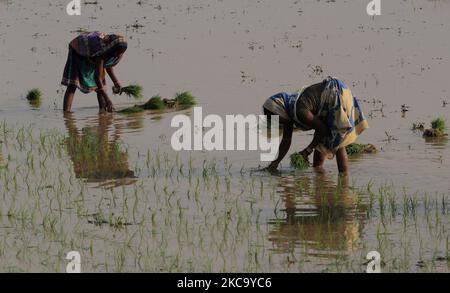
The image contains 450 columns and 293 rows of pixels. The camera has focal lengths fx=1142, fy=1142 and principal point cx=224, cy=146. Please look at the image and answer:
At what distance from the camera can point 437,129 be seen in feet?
37.4

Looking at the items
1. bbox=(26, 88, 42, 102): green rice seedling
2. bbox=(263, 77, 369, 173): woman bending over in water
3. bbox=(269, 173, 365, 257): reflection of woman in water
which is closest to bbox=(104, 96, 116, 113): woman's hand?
bbox=(26, 88, 42, 102): green rice seedling

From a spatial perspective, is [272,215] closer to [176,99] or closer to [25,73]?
[176,99]

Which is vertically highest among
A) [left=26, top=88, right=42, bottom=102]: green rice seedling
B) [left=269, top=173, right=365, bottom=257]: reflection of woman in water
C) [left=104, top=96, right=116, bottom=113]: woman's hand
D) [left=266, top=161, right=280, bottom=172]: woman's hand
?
[left=26, top=88, right=42, bottom=102]: green rice seedling

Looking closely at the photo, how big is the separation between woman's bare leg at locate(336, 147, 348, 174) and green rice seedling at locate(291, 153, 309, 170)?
0.28 m

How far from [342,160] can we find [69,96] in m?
4.47

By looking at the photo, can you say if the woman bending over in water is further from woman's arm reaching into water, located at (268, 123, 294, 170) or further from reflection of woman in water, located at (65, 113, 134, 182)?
reflection of woman in water, located at (65, 113, 134, 182)

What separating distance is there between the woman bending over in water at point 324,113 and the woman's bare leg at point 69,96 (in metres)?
4.14

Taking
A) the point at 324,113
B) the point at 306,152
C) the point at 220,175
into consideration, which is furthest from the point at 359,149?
the point at 220,175

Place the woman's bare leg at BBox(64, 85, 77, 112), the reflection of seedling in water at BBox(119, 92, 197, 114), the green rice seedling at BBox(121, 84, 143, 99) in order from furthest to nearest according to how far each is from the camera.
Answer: the green rice seedling at BBox(121, 84, 143, 99) < the reflection of seedling in water at BBox(119, 92, 197, 114) < the woman's bare leg at BBox(64, 85, 77, 112)

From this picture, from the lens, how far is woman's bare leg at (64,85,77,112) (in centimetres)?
1305

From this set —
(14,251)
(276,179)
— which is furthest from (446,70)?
(14,251)

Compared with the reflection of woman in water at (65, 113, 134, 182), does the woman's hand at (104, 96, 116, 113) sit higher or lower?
higher

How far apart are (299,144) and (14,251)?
436 cm

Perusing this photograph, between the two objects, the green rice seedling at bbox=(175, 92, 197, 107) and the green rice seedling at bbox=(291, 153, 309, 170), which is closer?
the green rice seedling at bbox=(291, 153, 309, 170)
